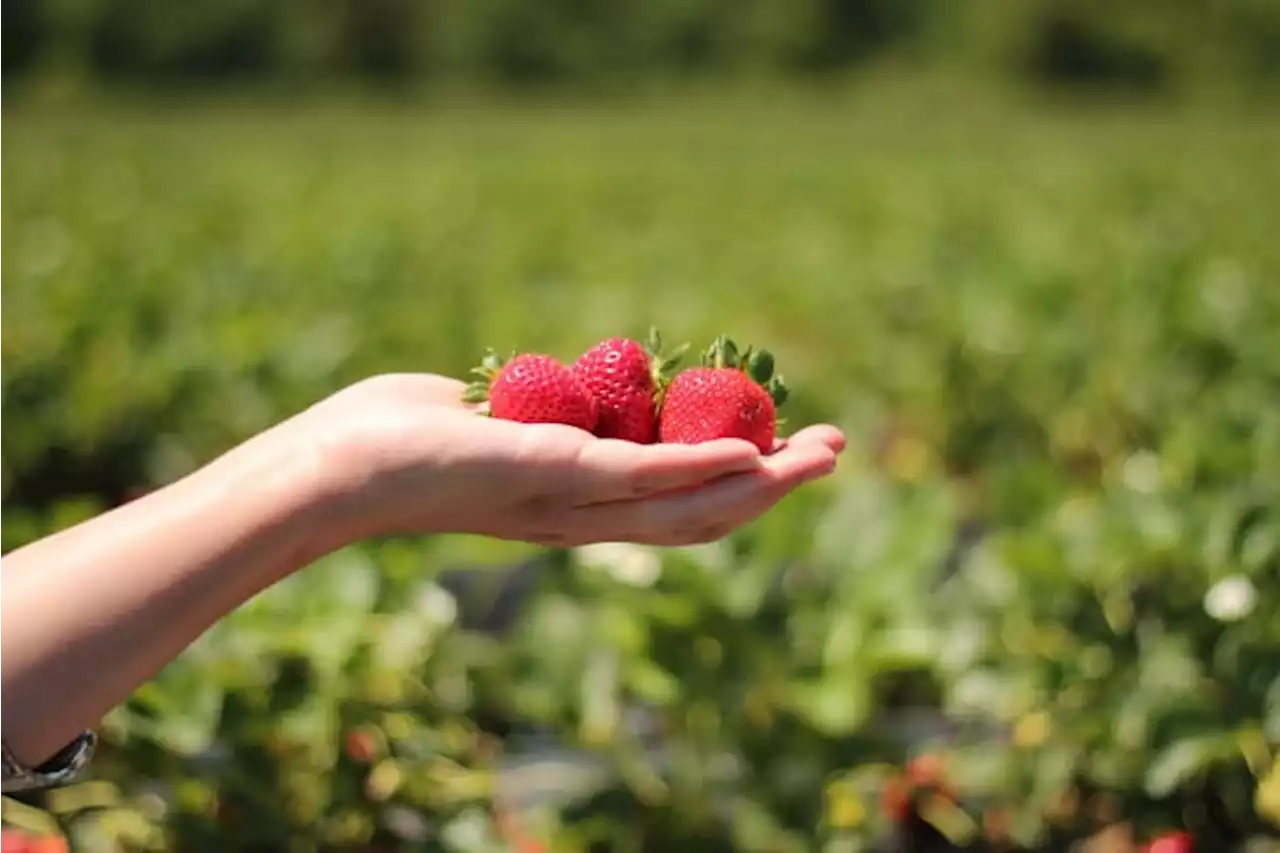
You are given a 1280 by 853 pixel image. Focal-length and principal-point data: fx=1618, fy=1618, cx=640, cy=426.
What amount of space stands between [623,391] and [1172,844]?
1073 mm

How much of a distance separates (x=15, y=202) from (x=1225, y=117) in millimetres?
25706

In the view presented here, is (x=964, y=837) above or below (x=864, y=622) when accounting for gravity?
below

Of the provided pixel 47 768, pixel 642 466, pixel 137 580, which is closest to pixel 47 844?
pixel 47 768

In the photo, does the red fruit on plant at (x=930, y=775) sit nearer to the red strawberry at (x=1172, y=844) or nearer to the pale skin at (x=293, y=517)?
the red strawberry at (x=1172, y=844)

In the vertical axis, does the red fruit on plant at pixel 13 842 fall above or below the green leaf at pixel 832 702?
below

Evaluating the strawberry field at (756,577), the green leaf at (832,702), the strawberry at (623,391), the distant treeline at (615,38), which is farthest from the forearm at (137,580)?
the distant treeline at (615,38)

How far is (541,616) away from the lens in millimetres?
2520

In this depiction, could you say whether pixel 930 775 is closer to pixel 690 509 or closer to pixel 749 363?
pixel 749 363

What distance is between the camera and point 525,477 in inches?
56.8

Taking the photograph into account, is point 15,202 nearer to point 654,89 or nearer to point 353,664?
point 353,664

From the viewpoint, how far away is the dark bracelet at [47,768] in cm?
139

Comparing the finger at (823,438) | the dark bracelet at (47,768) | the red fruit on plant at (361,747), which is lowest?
the red fruit on plant at (361,747)

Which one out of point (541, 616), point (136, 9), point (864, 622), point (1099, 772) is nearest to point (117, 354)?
point (541, 616)

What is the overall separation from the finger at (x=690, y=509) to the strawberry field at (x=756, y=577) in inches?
31.0
